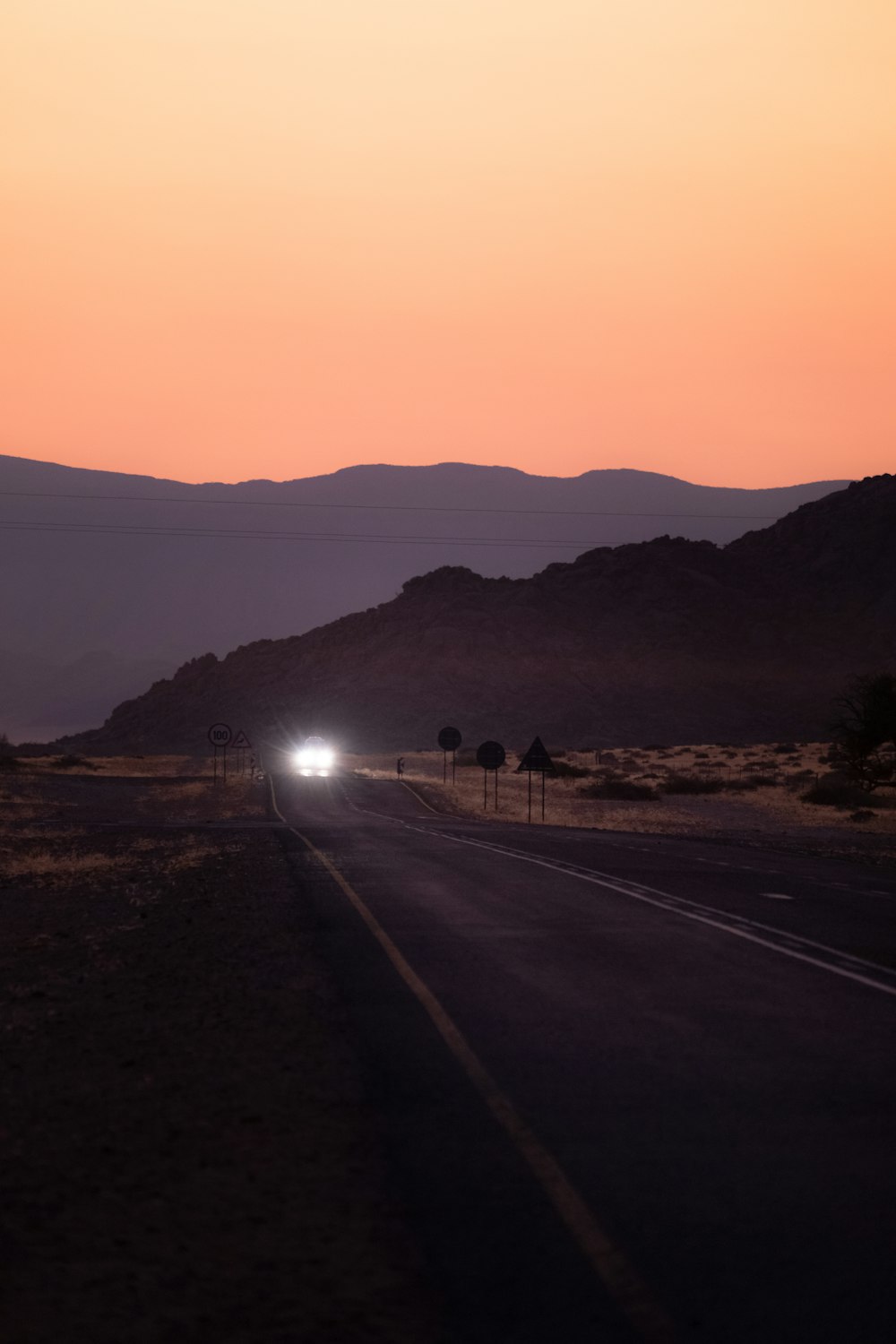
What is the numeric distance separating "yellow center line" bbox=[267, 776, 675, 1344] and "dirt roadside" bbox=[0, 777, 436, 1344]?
687 millimetres

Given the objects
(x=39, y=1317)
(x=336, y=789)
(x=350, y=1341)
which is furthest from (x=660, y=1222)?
(x=336, y=789)

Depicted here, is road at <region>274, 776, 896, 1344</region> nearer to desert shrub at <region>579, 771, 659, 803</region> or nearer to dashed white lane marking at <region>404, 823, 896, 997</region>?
dashed white lane marking at <region>404, 823, 896, 997</region>

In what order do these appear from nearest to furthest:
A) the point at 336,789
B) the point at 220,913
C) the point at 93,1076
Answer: the point at 93,1076 < the point at 220,913 < the point at 336,789

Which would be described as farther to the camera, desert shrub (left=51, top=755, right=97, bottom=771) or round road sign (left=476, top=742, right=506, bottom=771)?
desert shrub (left=51, top=755, right=97, bottom=771)

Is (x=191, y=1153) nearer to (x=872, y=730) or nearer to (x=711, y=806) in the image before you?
(x=872, y=730)

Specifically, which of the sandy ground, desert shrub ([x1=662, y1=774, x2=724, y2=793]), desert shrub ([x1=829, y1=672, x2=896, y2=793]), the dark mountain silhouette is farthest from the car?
desert shrub ([x1=829, y1=672, x2=896, y2=793])

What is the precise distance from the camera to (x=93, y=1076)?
346 inches

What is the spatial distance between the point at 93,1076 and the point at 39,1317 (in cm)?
394

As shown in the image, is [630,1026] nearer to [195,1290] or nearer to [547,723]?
[195,1290]

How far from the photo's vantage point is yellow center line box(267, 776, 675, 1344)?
501cm

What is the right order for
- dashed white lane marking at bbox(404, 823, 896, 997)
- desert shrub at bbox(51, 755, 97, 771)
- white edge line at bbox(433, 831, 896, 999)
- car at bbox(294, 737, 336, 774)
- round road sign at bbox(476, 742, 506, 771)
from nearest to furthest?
white edge line at bbox(433, 831, 896, 999) → dashed white lane marking at bbox(404, 823, 896, 997) → round road sign at bbox(476, 742, 506, 771) → desert shrub at bbox(51, 755, 97, 771) → car at bbox(294, 737, 336, 774)

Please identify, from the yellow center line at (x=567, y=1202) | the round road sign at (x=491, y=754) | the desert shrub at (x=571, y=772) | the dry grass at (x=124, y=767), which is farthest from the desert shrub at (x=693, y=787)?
the yellow center line at (x=567, y=1202)

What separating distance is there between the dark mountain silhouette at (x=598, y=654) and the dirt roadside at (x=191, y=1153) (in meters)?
138

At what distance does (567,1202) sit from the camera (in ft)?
20.2
